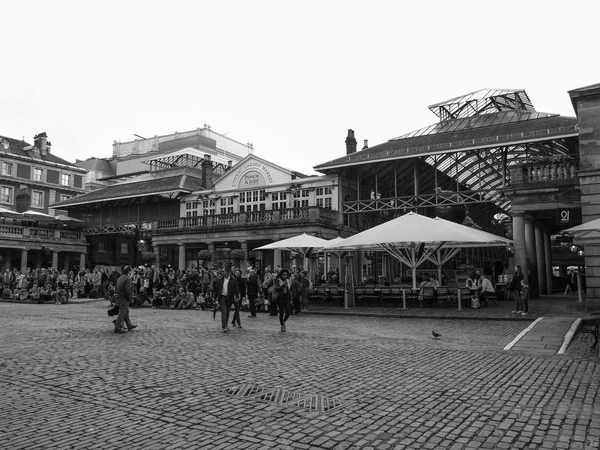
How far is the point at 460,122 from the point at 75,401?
31.6m

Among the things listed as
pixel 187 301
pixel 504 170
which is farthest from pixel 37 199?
pixel 504 170

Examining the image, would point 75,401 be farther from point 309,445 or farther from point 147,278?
point 147,278

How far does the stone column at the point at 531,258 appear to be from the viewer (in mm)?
22120

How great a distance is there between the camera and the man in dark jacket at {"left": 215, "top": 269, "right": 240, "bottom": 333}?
40.8 feet

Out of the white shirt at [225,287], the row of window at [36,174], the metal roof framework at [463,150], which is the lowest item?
the white shirt at [225,287]

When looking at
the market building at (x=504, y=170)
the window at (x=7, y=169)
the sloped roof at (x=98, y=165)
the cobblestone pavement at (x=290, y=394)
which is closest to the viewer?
the cobblestone pavement at (x=290, y=394)

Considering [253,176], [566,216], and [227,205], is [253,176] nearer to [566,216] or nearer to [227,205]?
[227,205]

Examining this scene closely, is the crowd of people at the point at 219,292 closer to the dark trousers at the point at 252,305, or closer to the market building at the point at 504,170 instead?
the dark trousers at the point at 252,305

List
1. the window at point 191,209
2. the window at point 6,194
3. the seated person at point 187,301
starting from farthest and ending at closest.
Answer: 1. the window at point 6,194
2. the window at point 191,209
3. the seated person at point 187,301

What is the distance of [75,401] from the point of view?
5.78 metres

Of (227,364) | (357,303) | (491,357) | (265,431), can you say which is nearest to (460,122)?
(357,303)

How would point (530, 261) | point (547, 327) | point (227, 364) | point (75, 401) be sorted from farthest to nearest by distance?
point (530, 261), point (547, 327), point (227, 364), point (75, 401)

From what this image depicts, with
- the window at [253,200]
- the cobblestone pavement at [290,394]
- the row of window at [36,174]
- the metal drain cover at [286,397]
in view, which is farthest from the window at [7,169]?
the metal drain cover at [286,397]

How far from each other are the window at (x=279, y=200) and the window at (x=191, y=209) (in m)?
7.27
